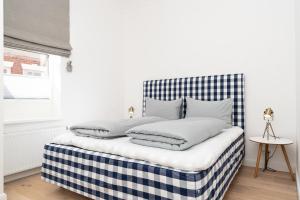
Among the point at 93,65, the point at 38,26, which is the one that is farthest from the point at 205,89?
the point at 38,26

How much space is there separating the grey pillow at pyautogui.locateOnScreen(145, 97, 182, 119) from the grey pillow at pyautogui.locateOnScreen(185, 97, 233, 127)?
0.60 feet

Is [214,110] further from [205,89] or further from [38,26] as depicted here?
[38,26]

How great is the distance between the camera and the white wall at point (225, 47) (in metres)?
2.48

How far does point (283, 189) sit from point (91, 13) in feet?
10.7

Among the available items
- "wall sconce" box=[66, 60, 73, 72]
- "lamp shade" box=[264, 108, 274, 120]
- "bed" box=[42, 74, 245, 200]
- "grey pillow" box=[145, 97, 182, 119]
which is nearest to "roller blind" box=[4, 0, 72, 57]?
"wall sconce" box=[66, 60, 73, 72]

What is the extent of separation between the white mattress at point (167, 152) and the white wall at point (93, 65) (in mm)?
1152

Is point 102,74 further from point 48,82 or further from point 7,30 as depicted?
point 7,30

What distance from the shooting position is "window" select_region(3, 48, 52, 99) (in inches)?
93.8

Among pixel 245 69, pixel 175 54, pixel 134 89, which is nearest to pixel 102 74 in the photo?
pixel 134 89

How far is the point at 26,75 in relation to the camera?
2537mm

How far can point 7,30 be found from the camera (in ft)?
7.03

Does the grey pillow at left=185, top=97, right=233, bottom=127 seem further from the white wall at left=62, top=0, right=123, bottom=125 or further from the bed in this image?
the white wall at left=62, top=0, right=123, bottom=125

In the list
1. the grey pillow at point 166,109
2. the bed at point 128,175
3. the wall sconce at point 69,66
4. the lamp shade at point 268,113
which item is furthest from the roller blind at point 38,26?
the lamp shade at point 268,113

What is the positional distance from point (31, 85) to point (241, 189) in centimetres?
260
